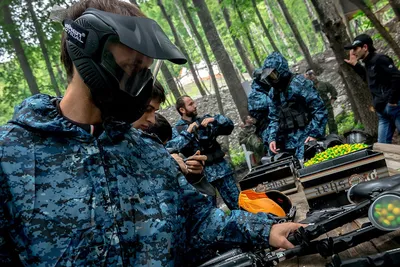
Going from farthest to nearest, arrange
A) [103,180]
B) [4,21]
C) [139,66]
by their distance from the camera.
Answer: [4,21], [139,66], [103,180]

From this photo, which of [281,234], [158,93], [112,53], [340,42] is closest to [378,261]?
[281,234]

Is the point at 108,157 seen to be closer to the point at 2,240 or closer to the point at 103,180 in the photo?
the point at 103,180

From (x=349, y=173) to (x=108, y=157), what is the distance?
1.63m

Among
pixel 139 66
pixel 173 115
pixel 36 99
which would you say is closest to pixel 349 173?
pixel 139 66

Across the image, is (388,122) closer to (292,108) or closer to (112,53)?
(292,108)

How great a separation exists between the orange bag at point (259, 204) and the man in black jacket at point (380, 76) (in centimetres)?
321

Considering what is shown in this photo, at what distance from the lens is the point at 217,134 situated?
16.9 feet

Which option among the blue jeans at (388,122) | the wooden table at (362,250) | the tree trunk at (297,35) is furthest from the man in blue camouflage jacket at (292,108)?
the tree trunk at (297,35)

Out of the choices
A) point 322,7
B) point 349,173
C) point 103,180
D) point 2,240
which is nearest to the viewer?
point 2,240

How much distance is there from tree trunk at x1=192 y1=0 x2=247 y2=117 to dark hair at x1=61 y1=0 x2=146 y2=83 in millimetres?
10040

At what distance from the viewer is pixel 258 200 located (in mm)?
2555

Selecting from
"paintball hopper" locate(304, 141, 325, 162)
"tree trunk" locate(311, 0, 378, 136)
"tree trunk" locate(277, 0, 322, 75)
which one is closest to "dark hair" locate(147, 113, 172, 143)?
"paintball hopper" locate(304, 141, 325, 162)

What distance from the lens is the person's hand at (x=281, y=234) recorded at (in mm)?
1785

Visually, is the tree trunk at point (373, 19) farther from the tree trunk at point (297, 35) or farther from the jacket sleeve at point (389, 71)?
the tree trunk at point (297, 35)
